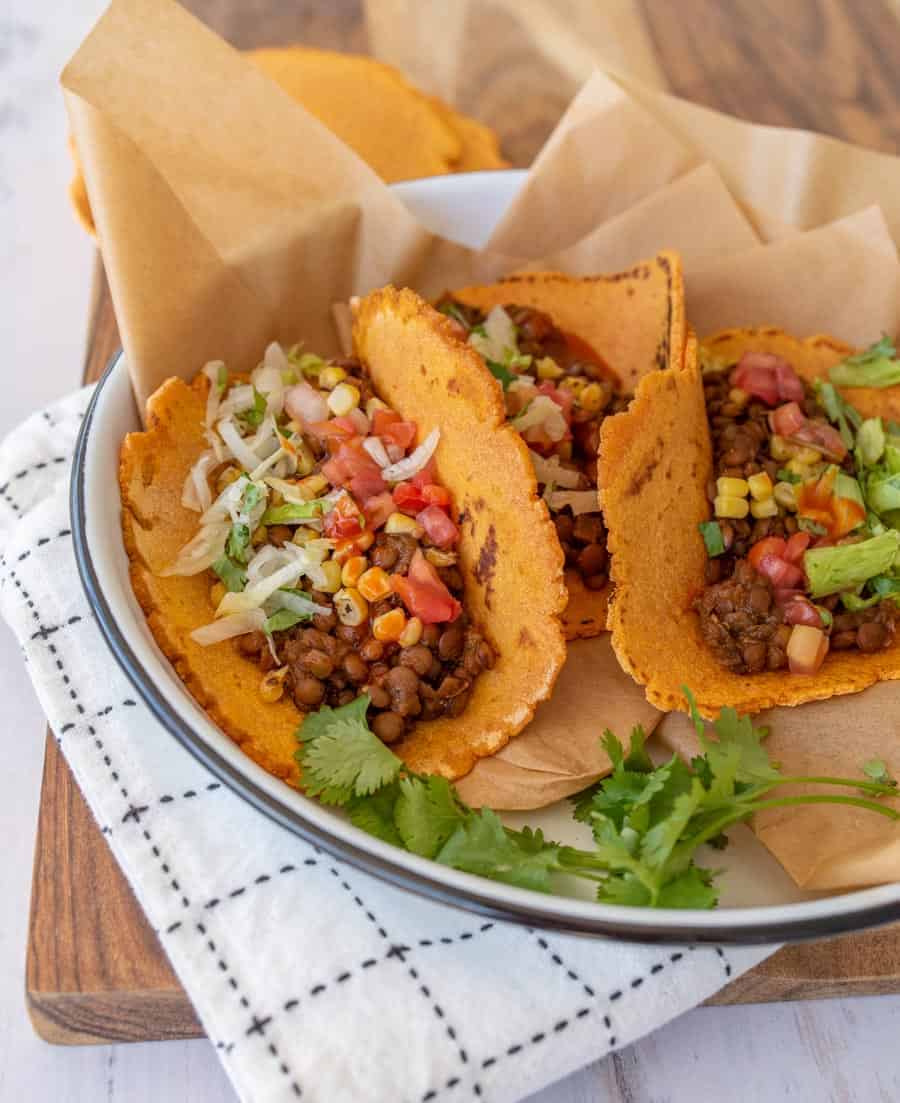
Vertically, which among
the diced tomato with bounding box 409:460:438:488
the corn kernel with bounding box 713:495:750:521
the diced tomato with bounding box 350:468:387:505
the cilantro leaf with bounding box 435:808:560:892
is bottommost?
the cilantro leaf with bounding box 435:808:560:892

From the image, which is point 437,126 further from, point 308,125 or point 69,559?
point 69,559

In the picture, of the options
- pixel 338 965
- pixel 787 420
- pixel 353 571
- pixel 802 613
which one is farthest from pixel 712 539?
pixel 338 965

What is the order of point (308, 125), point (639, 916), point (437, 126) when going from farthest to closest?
point (437, 126), point (308, 125), point (639, 916)

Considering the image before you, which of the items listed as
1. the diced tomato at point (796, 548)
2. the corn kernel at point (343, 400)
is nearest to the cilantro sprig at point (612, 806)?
the diced tomato at point (796, 548)

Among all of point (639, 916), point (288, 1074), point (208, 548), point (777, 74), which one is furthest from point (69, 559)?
point (777, 74)

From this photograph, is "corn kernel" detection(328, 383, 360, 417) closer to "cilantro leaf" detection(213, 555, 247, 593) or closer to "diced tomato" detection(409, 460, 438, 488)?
"diced tomato" detection(409, 460, 438, 488)

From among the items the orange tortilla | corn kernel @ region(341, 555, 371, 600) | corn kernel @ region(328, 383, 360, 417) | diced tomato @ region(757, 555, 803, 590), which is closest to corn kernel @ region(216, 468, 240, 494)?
corn kernel @ region(328, 383, 360, 417)

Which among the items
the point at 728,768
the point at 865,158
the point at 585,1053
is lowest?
the point at 585,1053

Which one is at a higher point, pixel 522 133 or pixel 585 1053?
pixel 522 133
